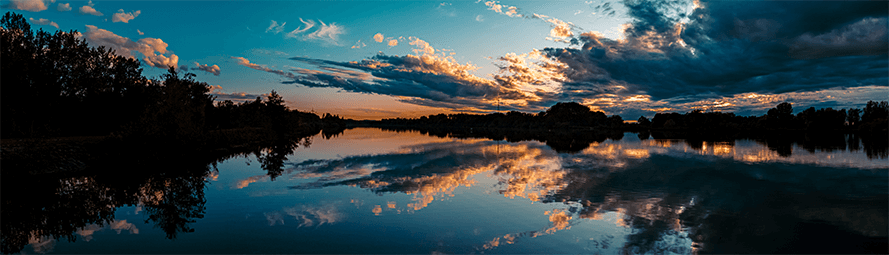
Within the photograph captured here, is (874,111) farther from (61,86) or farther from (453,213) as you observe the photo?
(61,86)

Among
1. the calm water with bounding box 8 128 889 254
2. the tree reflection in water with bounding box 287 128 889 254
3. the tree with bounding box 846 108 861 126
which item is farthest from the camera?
the tree with bounding box 846 108 861 126

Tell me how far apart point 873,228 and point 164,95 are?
50.1 meters

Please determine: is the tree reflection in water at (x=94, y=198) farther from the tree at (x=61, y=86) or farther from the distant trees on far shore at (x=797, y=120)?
the distant trees on far shore at (x=797, y=120)

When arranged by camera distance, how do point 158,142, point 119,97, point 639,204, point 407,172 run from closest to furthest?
point 639,204 → point 407,172 → point 158,142 → point 119,97

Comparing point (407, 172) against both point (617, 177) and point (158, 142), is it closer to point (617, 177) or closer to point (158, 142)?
point (617, 177)

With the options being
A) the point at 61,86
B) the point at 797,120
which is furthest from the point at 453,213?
the point at 797,120

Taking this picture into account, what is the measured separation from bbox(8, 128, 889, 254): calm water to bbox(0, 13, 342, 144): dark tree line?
1396cm

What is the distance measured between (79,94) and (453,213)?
4666cm

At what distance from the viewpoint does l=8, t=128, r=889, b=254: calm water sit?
35.1 feet

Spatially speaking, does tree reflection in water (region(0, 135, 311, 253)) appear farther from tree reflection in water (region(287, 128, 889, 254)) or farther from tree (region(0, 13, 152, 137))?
tree (region(0, 13, 152, 137))

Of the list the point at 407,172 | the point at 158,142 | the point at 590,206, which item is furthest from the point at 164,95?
the point at 590,206

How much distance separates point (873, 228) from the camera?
12.1 m

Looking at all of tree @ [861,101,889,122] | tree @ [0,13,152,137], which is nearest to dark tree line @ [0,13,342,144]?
tree @ [0,13,152,137]

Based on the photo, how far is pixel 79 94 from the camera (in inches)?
1532
